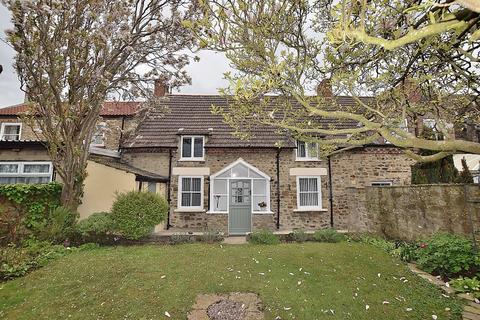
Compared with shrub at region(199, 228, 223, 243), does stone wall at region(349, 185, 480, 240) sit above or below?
above

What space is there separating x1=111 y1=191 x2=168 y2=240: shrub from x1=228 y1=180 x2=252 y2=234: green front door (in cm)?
426

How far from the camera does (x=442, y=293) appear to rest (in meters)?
5.39

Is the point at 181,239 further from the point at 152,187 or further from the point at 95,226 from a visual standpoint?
the point at 152,187

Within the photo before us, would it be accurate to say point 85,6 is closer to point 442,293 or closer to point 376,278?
point 376,278

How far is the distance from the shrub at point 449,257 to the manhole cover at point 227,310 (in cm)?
520

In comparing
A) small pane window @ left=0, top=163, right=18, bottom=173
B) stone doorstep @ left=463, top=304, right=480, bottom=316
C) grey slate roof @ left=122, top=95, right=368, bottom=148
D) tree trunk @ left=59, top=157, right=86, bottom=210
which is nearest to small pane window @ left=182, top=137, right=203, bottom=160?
grey slate roof @ left=122, top=95, right=368, bottom=148

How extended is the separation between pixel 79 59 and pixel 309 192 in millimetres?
12291

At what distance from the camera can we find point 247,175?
13438mm

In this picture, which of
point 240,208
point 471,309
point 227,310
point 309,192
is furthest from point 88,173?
point 471,309

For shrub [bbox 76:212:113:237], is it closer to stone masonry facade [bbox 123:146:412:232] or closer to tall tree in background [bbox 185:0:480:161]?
stone masonry facade [bbox 123:146:412:232]

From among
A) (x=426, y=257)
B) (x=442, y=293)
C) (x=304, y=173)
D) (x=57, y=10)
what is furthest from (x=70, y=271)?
(x=304, y=173)

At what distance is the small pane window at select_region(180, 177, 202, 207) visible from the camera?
1375 centimetres

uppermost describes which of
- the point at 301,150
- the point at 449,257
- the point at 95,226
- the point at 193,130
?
the point at 193,130

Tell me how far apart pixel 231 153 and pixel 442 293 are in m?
10.4
